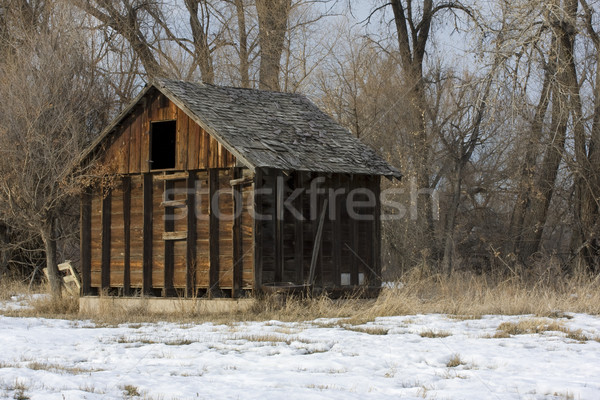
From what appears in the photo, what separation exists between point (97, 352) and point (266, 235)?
6.59 metres

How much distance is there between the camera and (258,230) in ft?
51.6

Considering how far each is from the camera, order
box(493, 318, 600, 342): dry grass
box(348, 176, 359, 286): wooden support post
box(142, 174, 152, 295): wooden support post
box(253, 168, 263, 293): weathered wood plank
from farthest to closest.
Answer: box(348, 176, 359, 286): wooden support post, box(142, 174, 152, 295): wooden support post, box(253, 168, 263, 293): weathered wood plank, box(493, 318, 600, 342): dry grass

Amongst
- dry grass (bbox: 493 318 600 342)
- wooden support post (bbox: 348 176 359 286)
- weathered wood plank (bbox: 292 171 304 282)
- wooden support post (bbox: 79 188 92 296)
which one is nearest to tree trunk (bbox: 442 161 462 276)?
wooden support post (bbox: 348 176 359 286)

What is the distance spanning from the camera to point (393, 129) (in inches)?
1097

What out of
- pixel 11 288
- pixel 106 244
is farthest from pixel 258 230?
pixel 11 288

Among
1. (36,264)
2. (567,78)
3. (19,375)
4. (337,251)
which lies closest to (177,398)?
(19,375)

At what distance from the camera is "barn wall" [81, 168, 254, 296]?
16031 millimetres

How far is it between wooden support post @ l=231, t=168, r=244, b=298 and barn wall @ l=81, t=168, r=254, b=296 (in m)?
0.02

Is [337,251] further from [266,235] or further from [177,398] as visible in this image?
[177,398]

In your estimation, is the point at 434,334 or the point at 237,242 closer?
the point at 434,334

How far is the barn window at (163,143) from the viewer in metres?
19.4

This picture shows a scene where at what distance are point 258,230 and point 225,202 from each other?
1042 mm

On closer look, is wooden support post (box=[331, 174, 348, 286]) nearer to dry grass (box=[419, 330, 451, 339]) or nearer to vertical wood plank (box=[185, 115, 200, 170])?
vertical wood plank (box=[185, 115, 200, 170])

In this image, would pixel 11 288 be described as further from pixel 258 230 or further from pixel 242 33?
pixel 242 33
